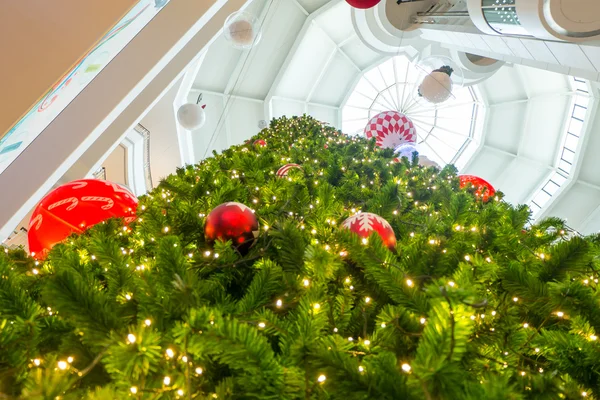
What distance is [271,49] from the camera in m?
12.0

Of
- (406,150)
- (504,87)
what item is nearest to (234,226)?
(406,150)

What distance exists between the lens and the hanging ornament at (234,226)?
128 cm

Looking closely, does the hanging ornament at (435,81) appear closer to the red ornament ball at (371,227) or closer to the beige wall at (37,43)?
the beige wall at (37,43)

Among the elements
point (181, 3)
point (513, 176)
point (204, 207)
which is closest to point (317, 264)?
point (204, 207)

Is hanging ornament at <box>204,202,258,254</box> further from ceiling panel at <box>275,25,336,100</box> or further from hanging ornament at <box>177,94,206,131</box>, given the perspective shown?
ceiling panel at <box>275,25,336,100</box>

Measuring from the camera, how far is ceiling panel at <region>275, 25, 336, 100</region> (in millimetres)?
12461

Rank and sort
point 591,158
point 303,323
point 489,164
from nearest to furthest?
point 303,323
point 591,158
point 489,164

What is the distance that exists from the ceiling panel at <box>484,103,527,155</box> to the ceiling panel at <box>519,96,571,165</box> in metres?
0.30

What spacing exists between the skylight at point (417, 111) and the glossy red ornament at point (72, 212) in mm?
12711

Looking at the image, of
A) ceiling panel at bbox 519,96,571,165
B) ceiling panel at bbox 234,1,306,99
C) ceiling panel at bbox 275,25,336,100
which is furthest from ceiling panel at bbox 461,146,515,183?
ceiling panel at bbox 234,1,306,99

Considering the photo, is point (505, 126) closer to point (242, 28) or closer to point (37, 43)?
point (242, 28)

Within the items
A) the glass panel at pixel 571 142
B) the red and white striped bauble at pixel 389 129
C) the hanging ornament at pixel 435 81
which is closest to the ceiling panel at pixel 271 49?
the red and white striped bauble at pixel 389 129

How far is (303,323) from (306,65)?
13.4 m

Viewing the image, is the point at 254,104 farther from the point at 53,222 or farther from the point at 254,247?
the point at 254,247
